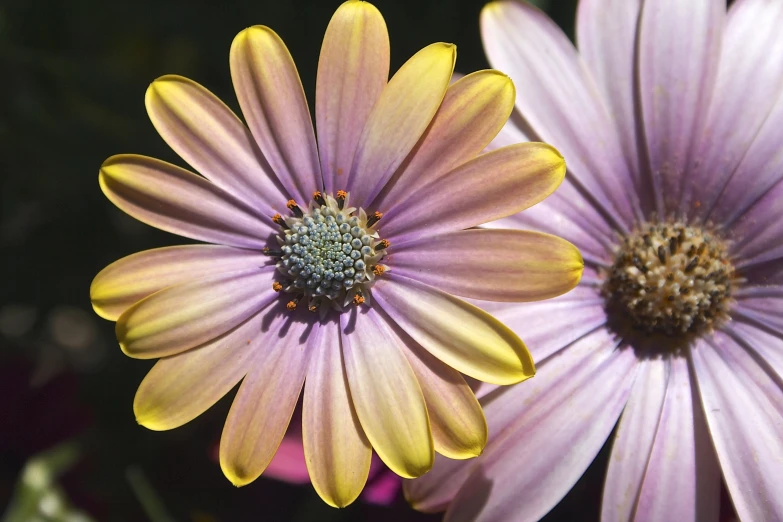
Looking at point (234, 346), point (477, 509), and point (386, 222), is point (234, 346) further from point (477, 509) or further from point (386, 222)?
point (477, 509)

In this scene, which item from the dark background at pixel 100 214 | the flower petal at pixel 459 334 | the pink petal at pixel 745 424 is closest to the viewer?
the flower petal at pixel 459 334

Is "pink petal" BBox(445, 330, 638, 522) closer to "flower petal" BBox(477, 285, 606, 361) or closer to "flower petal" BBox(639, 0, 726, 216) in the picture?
"flower petal" BBox(477, 285, 606, 361)

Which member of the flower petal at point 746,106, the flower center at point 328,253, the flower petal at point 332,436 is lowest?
the flower petal at point 332,436

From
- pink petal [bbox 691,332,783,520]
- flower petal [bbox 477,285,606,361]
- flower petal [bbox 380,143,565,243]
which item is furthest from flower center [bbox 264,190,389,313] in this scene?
pink petal [bbox 691,332,783,520]

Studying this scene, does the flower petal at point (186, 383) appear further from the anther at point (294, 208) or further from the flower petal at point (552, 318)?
the flower petal at point (552, 318)

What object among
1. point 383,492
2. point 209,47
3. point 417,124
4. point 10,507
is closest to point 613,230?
point 417,124

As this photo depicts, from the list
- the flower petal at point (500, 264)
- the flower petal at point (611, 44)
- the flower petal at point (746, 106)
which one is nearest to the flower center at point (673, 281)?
the flower petal at point (746, 106)
